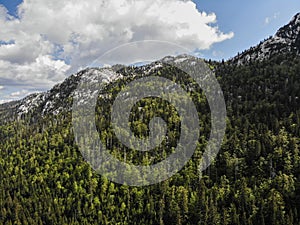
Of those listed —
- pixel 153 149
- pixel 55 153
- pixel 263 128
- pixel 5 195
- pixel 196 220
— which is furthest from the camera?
pixel 55 153

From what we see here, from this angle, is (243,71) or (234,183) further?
(243,71)

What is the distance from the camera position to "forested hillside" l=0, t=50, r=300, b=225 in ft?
Result: 254

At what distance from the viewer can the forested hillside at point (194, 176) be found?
77.3 m

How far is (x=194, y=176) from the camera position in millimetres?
98938

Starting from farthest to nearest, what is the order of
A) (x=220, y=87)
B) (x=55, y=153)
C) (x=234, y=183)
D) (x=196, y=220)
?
(x=220, y=87) → (x=55, y=153) → (x=234, y=183) → (x=196, y=220)

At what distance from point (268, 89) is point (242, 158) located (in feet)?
218

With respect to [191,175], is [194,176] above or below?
below

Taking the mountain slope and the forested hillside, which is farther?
the mountain slope

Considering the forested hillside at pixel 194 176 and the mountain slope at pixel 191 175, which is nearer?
the forested hillside at pixel 194 176

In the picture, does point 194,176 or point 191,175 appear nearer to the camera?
point 194,176

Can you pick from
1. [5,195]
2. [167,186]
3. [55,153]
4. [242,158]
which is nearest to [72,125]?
[55,153]

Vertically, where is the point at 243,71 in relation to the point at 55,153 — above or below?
above

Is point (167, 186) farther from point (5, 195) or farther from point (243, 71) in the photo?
point (243, 71)

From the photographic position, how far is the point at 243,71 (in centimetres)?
18012
